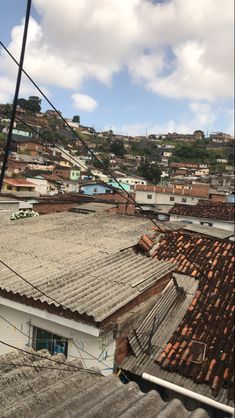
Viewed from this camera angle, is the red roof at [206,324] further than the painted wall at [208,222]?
No

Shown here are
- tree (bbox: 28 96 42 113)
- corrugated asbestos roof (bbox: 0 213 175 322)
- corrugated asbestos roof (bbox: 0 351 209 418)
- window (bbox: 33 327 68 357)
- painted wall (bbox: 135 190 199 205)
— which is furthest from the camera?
tree (bbox: 28 96 42 113)

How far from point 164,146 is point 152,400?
123591 millimetres

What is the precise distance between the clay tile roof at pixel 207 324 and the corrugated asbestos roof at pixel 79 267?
0.99 metres

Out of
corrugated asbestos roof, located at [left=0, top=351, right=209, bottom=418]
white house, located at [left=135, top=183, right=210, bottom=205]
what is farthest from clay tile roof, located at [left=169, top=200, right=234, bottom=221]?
corrugated asbestos roof, located at [left=0, top=351, right=209, bottom=418]

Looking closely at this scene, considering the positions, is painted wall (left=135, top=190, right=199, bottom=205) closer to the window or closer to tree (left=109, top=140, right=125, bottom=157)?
the window

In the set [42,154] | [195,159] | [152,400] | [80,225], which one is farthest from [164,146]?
[152,400]

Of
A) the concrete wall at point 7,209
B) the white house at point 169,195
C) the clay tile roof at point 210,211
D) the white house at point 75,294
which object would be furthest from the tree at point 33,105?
the white house at point 75,294

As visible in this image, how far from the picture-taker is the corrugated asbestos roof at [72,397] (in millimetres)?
3109

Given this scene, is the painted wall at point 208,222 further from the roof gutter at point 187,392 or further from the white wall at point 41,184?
the white wall at point 41,184

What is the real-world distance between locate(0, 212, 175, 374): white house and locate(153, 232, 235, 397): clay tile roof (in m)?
0.86

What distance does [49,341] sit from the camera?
21.8ft

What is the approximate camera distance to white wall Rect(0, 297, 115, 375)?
6031 millimetres

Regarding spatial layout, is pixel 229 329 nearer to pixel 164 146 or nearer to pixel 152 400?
pixel 152 400

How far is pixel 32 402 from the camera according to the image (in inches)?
127
